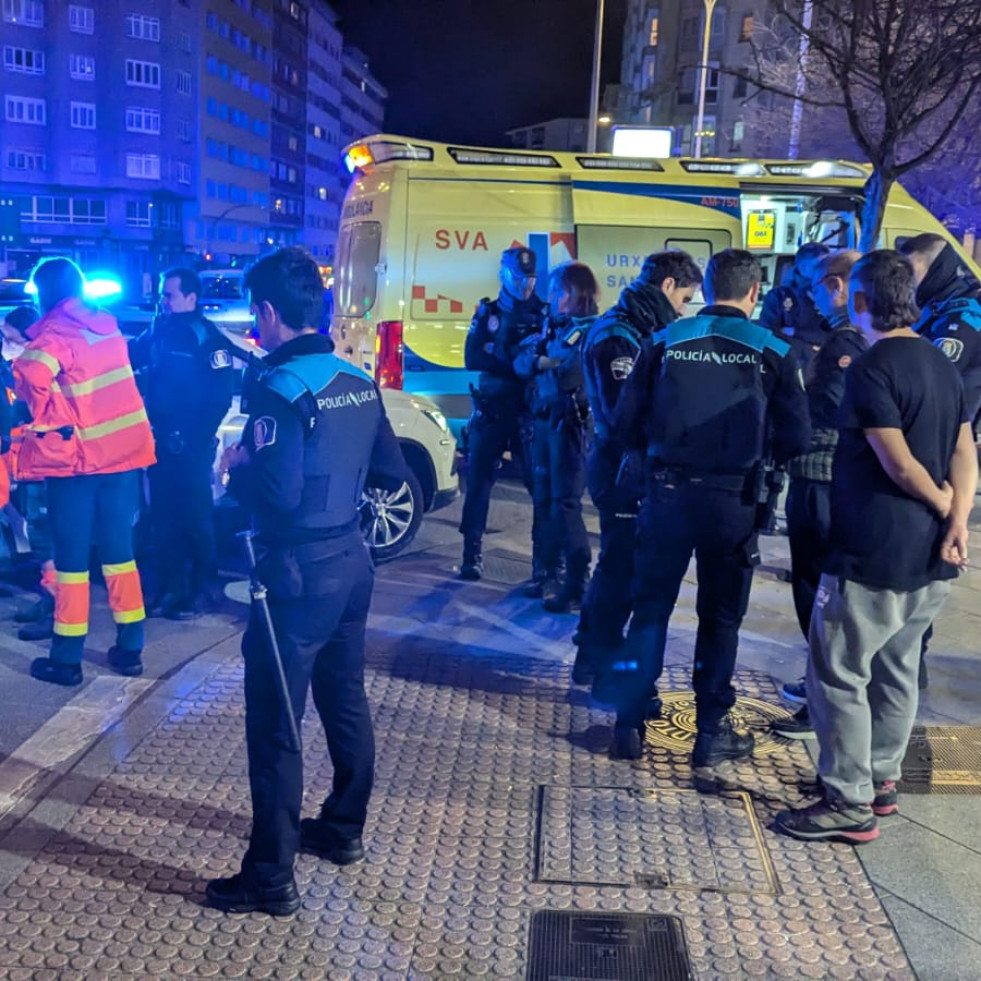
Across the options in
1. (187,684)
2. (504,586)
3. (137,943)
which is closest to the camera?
(137,943)

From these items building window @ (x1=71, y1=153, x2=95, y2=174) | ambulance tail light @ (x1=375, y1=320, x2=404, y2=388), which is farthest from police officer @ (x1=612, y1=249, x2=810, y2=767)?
building window @ (x1=71, y1=153, x2=95, y2=174)

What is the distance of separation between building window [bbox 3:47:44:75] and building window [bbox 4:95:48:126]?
1.49 metres

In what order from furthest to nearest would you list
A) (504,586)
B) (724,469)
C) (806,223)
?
(806,223)
(504,586)
(724,469)

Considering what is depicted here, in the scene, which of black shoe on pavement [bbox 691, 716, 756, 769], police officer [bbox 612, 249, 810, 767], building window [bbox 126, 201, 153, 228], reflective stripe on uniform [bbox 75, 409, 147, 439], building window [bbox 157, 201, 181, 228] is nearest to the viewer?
police officer [bbox 612, 249, 810, 767]

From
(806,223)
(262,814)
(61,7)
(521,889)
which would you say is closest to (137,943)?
(262,814)

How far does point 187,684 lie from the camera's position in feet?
17.3

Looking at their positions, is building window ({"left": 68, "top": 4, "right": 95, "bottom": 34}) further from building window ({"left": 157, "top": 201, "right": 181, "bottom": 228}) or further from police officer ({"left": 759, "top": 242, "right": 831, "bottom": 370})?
police officer ({"left": 759, "top": 242, "right": 831, "bottom": 370})

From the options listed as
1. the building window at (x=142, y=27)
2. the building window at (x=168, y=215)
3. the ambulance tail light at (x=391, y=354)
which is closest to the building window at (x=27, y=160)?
the building window at (x=168, y=215)

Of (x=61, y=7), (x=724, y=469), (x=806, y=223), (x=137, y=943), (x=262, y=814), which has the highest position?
(x=61, y=7)

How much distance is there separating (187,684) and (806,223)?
970 cm

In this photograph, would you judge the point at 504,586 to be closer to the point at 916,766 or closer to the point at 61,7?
the point at 916,766

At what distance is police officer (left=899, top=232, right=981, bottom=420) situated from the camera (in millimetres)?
5484

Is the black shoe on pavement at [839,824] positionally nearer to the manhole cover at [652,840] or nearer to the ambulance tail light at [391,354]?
the manhole cover at [652,840]

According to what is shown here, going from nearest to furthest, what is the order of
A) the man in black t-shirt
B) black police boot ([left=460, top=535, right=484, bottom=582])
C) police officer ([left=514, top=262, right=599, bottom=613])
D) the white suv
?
the man in black t-shirt, police officer ([left=514, top=262, right=599, bottom=613]), black police boot ([left=460, top=535, right=484, bottom=582]), the white suv
